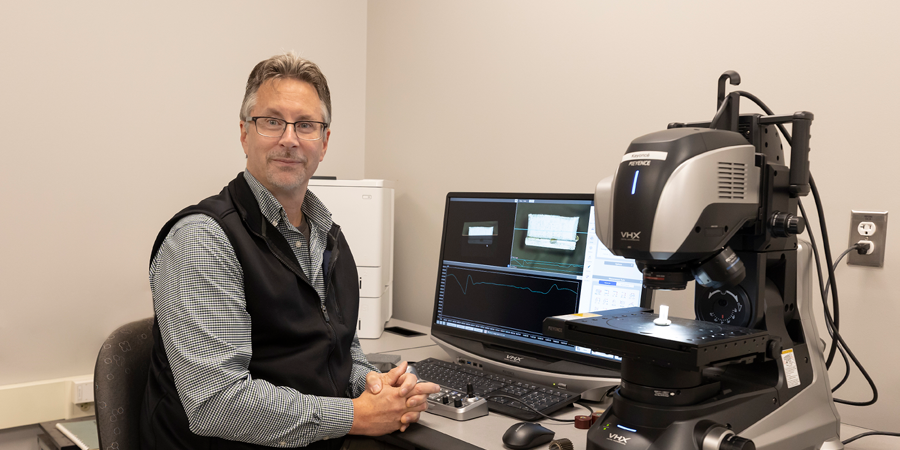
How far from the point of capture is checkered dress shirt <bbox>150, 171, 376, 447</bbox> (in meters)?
1.08

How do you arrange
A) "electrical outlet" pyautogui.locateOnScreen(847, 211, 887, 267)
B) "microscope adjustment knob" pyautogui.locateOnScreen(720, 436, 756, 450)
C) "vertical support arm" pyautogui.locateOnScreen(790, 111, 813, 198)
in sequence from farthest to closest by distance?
"electrical outlet" pyautogui.locateOnScreen(847, 211, 887, 267) < "vertical support arm" pyautogui.locateOnScreen(790, 111, 813, 198) < "microscope adjustment knob" pyautogui.locateOnScreen(720, 436, 756, 450)

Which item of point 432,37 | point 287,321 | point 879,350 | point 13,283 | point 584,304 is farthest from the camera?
point 432,37

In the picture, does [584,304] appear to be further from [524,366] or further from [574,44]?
[574,44]

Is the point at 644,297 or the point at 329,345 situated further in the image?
the point at 644,297

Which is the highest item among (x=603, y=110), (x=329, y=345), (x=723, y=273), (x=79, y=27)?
(x=79, y=27)

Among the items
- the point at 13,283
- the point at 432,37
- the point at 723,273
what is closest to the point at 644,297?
the point at 723,273

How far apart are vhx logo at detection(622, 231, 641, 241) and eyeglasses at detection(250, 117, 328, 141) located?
2.62 feet

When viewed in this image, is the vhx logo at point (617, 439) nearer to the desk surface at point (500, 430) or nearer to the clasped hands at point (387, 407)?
the desk surface at point (500, 430)

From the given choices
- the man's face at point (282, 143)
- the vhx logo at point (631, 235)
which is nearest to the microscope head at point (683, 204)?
the vhx logo at point (631, 235)

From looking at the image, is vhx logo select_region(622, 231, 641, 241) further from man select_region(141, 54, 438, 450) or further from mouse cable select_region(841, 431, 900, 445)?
mouse cable select_region(841, 431, 900, 445)

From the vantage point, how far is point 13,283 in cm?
174

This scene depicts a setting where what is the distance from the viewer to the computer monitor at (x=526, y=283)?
1428mm

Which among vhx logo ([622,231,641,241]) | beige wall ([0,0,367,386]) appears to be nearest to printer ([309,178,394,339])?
beige wall ([0,0,367,386])

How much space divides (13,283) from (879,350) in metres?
2.25
